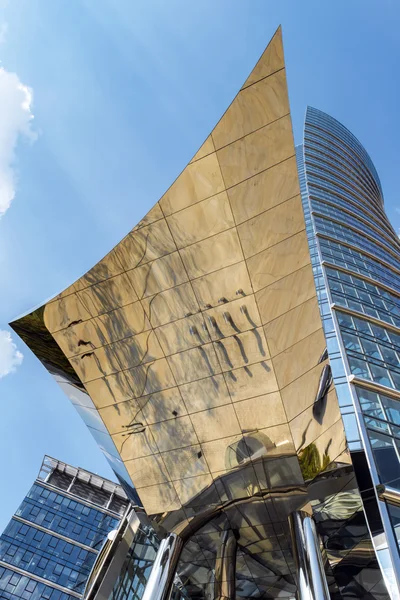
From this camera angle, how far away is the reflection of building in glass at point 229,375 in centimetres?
988

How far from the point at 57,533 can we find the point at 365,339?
62.8m

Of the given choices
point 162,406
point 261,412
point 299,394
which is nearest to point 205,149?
point 299,394

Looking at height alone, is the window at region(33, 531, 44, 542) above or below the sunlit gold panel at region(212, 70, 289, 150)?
above

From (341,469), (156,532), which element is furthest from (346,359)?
(156,532)

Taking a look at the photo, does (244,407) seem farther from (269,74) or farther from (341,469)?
(269,74)

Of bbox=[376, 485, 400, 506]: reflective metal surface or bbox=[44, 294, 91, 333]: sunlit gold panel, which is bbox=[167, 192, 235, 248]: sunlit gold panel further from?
bbox=[376, 485, 400, 506]: reflective metal surface

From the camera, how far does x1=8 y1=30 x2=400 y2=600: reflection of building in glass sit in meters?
9.88

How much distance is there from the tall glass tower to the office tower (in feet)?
173

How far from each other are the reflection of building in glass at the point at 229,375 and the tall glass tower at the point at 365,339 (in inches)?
3.6

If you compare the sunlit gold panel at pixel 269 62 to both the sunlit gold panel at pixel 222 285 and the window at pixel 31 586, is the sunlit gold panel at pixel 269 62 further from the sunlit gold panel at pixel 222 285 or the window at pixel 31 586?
the window at pixel 31 586

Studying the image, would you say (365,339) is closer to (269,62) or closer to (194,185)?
(194,185)

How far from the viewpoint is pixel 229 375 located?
11414 mm

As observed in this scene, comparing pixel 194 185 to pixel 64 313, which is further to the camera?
pixel 64 313

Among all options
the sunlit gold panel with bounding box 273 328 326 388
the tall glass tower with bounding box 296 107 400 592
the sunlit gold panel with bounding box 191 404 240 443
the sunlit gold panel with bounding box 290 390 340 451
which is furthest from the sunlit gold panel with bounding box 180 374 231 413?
the tall glass tower with bounding box 296 107 400 592
